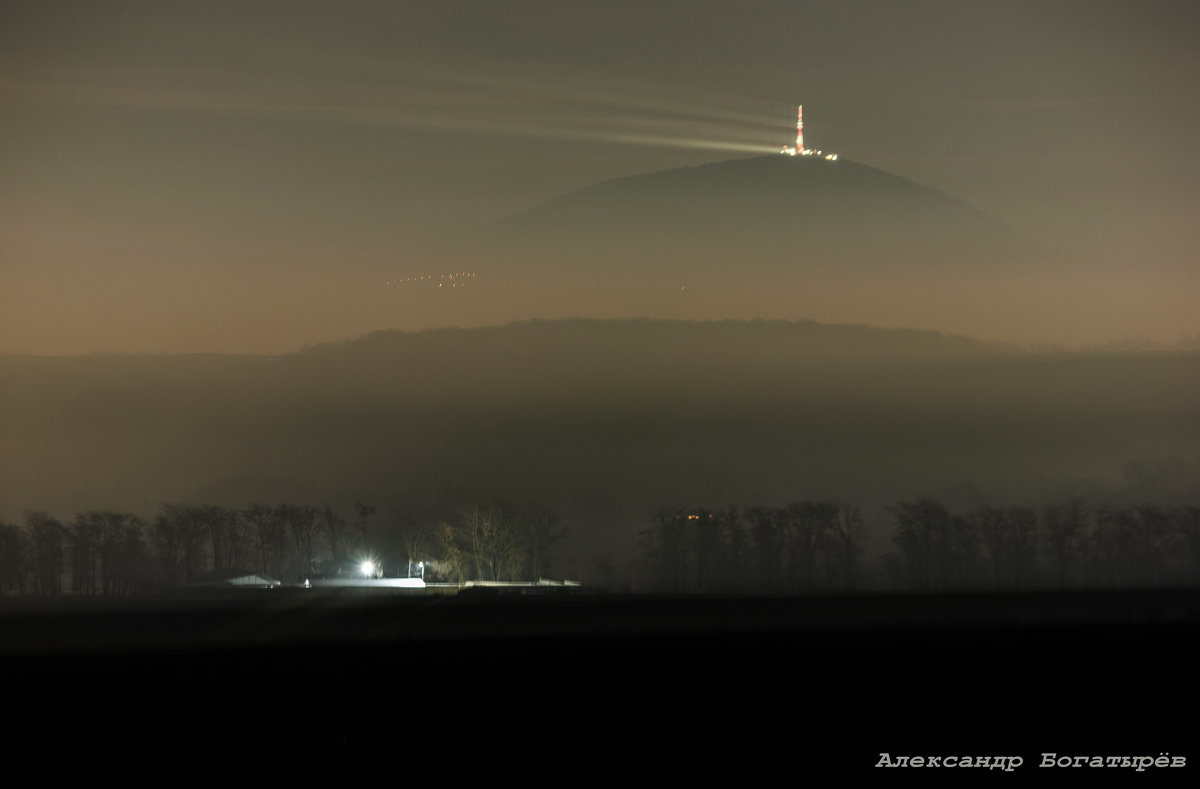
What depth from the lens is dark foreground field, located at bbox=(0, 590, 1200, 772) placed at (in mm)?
27062

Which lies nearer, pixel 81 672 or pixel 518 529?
pixel 81 672

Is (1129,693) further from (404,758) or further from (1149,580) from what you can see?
(1149,580)

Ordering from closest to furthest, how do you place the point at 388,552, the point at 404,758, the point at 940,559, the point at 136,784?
the point at 136,784 → the point at 404,758 → the point at 940,559 → the point at 388,552

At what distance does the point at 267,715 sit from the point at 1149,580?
102 metres

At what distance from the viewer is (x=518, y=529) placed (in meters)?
134

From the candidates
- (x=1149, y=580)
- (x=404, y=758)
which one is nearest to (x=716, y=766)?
(x=404, y=758)

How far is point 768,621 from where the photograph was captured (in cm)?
5622

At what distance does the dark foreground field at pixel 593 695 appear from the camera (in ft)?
88.8

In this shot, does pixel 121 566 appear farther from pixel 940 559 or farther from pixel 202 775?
pixel 202 775

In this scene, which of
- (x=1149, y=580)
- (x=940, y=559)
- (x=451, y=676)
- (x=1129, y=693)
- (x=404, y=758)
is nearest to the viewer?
(x=404, y=758)

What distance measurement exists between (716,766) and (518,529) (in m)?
110

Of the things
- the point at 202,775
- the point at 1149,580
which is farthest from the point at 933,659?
the point at 1149,580

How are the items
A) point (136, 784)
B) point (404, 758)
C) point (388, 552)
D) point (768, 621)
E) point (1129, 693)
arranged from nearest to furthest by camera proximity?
point (136, 784) → point (404, 758) → point (1129, 693) → point (768, 621) → point (388, 552)

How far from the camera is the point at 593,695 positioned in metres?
34.1
